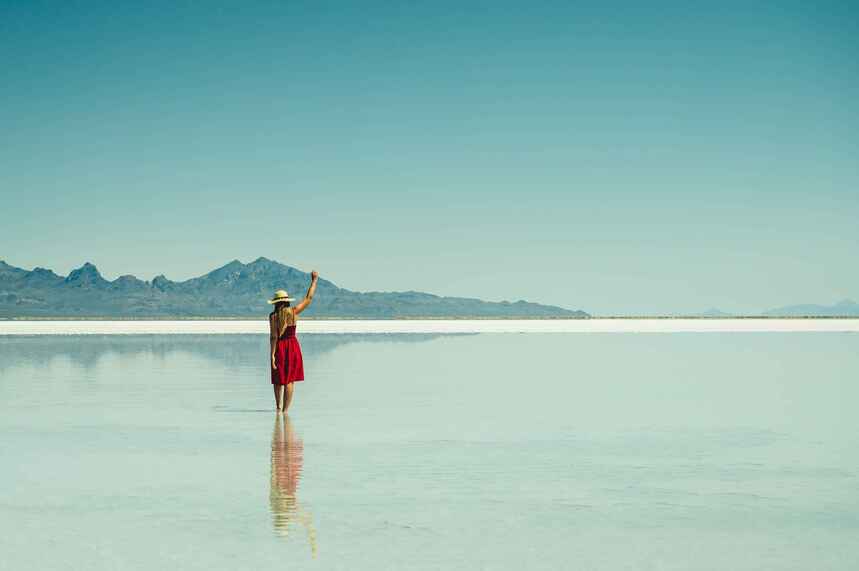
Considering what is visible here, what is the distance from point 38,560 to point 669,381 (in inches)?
680

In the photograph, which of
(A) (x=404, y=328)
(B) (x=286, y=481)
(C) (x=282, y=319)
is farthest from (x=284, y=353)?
(A) (x=404, y=328)

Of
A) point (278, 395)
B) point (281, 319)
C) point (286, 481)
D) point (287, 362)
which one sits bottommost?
point (286, 481)

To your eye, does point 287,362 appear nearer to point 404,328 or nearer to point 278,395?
point 278,395

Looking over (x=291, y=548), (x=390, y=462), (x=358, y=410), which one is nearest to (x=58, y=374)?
(x=358, y=410)

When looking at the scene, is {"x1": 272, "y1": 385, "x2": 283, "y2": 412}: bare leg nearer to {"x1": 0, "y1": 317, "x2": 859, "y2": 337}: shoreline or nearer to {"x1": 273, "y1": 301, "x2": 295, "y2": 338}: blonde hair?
{"x1": 273, "y1": 301, "x2": 295, "y2": 338}: blonde hair

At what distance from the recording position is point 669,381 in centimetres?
2312

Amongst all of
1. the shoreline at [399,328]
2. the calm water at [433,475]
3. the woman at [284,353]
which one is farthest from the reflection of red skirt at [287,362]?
the shoreline at [399,328]

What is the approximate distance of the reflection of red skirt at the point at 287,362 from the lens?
1734cm

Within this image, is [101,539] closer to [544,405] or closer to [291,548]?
[291,548]

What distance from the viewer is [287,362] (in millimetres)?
17578

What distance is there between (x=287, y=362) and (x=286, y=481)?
687 cm

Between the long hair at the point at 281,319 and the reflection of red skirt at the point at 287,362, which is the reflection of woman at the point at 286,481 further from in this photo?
the long hair at the point at 281,319

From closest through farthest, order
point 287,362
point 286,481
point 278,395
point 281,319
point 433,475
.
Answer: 1. point 286,481
2. point 433,475
3. point 278,395
4. point 287,362
5. point 281,319

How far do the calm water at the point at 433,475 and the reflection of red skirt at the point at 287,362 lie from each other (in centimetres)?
65
